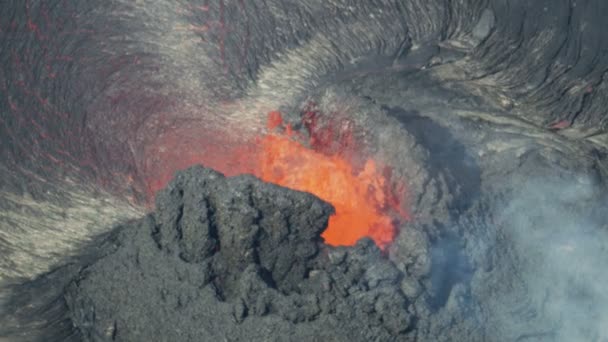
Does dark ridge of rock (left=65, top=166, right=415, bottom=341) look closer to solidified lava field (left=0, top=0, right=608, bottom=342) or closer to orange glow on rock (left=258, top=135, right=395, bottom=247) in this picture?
solidified lava field (left=0, top=0, right=608, bottom=342)

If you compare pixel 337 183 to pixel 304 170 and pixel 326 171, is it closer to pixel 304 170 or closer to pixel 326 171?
pixel 326 171

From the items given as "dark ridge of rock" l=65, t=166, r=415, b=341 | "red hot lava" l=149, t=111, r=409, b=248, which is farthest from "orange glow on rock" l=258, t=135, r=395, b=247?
"dark ridge of rock" l=65, t=166, r=415, b=341

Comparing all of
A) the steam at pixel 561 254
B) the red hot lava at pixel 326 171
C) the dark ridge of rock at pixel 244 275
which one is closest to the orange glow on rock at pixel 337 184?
the red hot lava at pixel 326 171

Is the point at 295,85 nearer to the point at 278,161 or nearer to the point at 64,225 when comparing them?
the point at 278,161

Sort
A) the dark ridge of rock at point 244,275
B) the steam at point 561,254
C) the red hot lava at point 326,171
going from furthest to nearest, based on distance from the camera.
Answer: the steam at point 561,254
the red hot lava at point 326,171
the dark ridge of rock at point 244,275

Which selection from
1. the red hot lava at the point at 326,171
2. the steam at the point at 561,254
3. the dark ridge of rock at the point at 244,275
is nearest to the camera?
the dark ridge of rock at the point at 244,275

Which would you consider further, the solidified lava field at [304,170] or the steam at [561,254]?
the steam at [561,254]

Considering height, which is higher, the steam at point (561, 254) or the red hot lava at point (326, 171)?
the steam at point (561, 254)

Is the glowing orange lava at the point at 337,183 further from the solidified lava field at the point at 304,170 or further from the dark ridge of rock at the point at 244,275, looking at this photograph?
the dark ridge of rock at the point at 244,275
